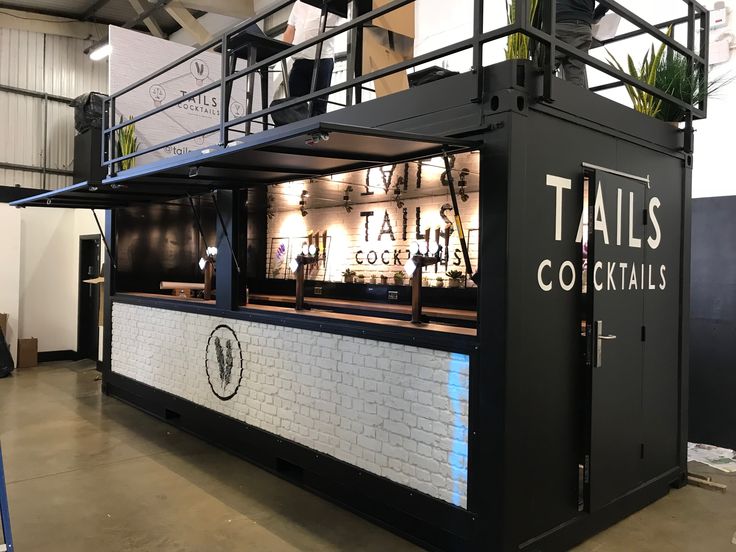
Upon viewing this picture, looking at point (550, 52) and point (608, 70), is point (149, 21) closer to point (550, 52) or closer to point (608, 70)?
point (608, 70)

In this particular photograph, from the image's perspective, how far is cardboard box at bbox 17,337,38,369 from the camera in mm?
9602

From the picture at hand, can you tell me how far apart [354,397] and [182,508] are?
4.71 feet

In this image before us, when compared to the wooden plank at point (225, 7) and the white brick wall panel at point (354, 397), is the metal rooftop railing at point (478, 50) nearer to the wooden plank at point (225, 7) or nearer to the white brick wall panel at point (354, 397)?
the white brick wall panel at point (354, 397)

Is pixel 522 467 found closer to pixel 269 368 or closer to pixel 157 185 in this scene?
pixel 269 368

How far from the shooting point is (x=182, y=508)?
4.09 m

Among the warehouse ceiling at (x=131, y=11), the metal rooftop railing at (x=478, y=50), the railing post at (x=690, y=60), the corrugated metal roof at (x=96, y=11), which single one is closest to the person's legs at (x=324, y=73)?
the metal rooftop railing at (x=478, y=50)

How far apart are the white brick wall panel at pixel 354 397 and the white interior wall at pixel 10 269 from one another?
16.9 ft

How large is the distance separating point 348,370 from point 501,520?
1450 millimetres

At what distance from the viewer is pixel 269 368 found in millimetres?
4887

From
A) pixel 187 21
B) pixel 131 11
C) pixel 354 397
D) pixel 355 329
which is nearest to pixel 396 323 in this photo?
pixel 355 329

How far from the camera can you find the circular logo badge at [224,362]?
526cm

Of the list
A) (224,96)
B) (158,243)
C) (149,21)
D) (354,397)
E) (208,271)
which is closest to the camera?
(354,397)

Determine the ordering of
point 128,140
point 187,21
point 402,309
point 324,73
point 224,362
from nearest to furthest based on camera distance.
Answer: point 224,362 < point 324,73 < point 402,309 < point 128,140 < point 187,21

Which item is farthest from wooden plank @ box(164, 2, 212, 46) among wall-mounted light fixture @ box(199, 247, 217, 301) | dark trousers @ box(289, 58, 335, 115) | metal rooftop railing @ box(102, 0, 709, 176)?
wall-mounted light fixture @ box(199, 247, 217, 301)
